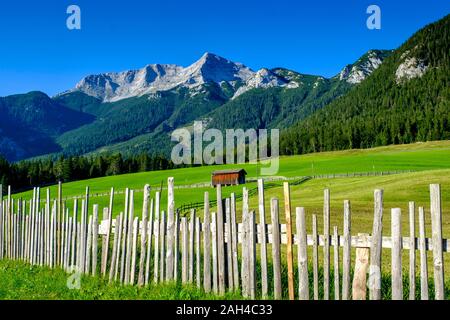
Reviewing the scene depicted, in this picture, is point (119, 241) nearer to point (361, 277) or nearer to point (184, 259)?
point (184, 259)

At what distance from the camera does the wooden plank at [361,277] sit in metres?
7.70

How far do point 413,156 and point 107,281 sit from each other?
108m

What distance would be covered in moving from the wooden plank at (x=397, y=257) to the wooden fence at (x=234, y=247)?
0.01m

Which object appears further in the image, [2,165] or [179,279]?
[2,165]

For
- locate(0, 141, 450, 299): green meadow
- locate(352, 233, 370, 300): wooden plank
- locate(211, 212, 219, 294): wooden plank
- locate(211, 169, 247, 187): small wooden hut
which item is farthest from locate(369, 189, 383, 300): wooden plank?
locate(211, 169, 247, 187): small wooden hut

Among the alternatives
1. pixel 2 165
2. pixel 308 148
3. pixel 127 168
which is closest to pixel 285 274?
pixel 2 165

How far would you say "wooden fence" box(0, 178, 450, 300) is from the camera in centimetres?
745

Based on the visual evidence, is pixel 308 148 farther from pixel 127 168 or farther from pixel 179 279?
pixel 179 279

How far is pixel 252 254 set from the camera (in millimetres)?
9039

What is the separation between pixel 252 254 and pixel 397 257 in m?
2.69

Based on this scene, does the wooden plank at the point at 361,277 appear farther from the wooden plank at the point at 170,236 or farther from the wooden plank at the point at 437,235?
the wooden plank at the point at 170,236

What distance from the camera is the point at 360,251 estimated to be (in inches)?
310

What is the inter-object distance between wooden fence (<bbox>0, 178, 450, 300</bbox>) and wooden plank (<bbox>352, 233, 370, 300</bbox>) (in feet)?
0.05

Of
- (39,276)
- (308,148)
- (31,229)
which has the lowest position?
(39,276)
